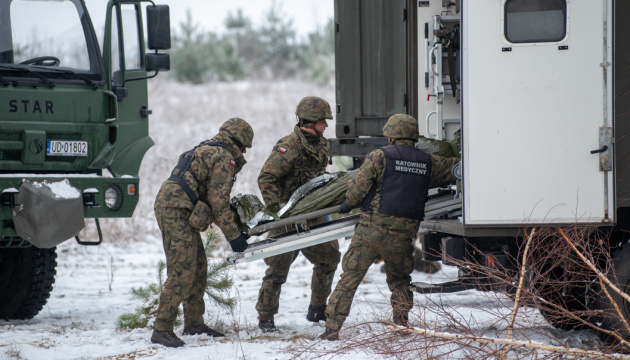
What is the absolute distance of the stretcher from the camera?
5719mm

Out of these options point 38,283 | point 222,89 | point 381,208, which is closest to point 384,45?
point 381,208

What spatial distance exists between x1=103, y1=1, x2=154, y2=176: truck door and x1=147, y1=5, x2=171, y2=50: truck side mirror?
0.34 m

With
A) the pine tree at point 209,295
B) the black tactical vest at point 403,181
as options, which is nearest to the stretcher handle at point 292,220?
the black tactical vest at point 403,181

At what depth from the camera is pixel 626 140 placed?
516 cm

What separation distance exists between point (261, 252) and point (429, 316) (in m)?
1.70

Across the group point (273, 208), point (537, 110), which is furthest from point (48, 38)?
point (537, 110)

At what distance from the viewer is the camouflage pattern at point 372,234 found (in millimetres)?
5641

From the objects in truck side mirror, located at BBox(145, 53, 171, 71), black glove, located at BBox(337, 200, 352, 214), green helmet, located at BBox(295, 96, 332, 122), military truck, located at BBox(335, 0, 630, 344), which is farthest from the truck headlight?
military truck, located at BBox(335, 0, 630, 344)

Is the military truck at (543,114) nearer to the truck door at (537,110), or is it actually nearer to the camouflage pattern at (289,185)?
the truck door at (537,110)

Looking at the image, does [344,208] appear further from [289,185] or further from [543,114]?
[543,114]

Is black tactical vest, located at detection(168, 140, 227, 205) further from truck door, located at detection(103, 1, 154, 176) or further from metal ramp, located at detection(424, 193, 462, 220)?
metal ramp, located at detection(424, 193, 462, 220)

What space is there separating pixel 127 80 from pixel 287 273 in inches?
88.7

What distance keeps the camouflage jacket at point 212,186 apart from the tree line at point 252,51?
2058 centimetres

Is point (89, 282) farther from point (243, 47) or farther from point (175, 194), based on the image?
point (243, 47)
